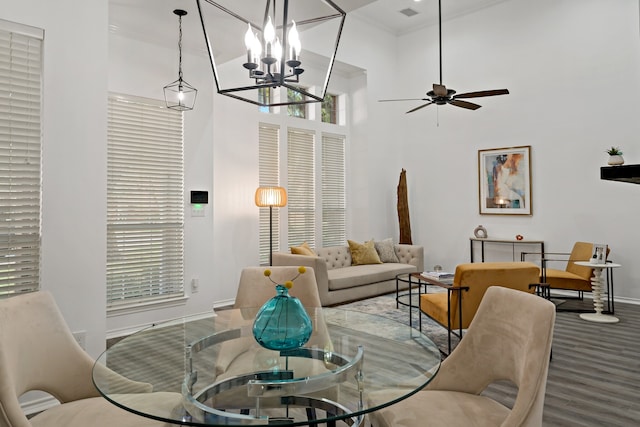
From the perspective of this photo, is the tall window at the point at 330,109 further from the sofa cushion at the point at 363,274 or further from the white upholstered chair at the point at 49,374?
the white upholstered chair at the point at 49,374

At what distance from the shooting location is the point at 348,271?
20.2 feet

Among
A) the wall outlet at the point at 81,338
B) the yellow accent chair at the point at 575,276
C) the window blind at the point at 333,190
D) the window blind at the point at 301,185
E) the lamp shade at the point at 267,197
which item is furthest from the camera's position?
the window blind at the point at 333,190

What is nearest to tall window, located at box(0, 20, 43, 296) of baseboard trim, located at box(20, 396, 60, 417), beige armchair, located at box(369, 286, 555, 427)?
baseboard trim, located at box(20, 396, 60, 417)

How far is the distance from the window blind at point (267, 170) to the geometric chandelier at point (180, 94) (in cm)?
157

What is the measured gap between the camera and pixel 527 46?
6730 millimetres

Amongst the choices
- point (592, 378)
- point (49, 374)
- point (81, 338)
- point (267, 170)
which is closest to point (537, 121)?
point (267, 170)

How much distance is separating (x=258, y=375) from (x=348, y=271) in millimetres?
4525

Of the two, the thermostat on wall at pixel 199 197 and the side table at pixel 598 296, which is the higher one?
the thermostat on wall at pixel 199 197

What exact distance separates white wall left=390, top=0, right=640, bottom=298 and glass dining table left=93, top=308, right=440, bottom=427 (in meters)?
5.22

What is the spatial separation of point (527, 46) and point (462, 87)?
115 cm

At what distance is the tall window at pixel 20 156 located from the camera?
2.71 meters

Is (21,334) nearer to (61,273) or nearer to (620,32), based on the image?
(61,273)

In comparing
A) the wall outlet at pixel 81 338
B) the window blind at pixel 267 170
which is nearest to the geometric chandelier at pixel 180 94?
the window blind at pixel 267 170

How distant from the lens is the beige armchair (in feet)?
4.91
